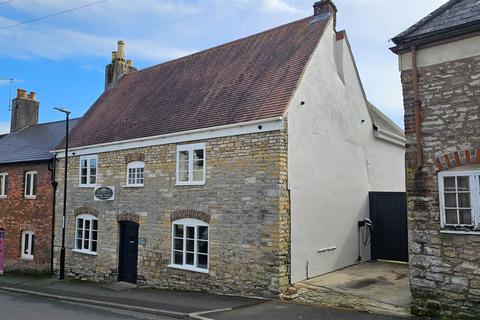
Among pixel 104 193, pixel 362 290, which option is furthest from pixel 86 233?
pixel 362 290

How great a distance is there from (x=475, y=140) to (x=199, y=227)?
8040mm

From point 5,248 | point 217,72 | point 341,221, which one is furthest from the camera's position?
point 5,248

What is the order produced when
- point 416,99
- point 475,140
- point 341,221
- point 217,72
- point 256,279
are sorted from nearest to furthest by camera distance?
point 475,140, point 416,99, point 256,279, point 341,221, point 217,72

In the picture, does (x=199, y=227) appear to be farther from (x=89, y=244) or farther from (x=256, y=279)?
(x=89, y=244)

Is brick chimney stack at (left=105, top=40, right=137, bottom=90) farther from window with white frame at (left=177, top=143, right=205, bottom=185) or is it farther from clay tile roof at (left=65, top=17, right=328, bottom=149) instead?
window with white frame at (left=177, top=143, right=205, bottom=185)

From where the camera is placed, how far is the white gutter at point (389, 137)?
1701cm

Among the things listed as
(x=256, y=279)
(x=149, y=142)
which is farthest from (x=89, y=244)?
(x=256, y=279)

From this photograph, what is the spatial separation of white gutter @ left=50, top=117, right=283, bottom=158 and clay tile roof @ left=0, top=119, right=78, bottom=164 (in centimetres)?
305

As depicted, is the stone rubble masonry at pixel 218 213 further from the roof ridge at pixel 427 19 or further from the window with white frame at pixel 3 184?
A: the window with white frame at pixel 3 184

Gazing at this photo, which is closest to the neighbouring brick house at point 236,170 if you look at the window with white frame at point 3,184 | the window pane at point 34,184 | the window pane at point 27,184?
the window pane at point 34,184

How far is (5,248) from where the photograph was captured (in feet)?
68.1

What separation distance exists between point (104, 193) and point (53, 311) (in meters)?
5.45

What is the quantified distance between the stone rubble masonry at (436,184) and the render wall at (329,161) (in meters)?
3.41

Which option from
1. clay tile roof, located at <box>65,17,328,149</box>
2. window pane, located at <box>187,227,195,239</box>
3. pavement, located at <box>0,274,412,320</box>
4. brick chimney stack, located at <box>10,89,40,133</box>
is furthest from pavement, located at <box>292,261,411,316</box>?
brick chimney stack, located at <box>10,89,40,133</box>
